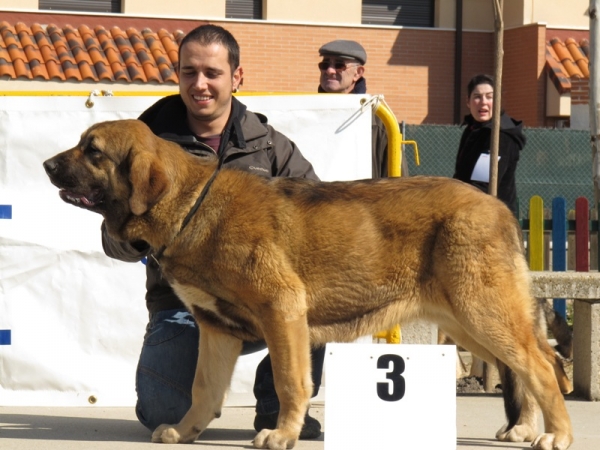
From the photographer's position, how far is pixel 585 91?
19984 millimetres

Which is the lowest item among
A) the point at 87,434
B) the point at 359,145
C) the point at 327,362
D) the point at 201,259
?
the point at 87,434

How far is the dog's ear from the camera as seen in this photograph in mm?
4938

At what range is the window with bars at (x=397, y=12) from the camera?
2198 centimetres

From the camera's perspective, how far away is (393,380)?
4664mm

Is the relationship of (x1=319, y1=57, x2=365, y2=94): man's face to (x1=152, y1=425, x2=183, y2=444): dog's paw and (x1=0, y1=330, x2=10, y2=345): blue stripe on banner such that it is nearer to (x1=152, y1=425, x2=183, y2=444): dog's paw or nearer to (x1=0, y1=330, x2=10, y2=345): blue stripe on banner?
(x1=0, y1=330, x2=10, y2=345): blue stripe on banner

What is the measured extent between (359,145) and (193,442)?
237 centimetres

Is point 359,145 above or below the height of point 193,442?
above

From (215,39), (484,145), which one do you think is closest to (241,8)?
(484,145)

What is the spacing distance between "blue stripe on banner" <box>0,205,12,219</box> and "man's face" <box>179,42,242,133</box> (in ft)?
5.51

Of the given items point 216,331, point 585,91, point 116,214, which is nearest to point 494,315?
point 216,331

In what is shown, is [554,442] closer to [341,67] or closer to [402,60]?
[341,67]

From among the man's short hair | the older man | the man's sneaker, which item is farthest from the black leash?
the older man

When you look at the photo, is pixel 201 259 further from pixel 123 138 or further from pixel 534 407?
pixel 534 407

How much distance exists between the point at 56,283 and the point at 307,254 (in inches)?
89.8
